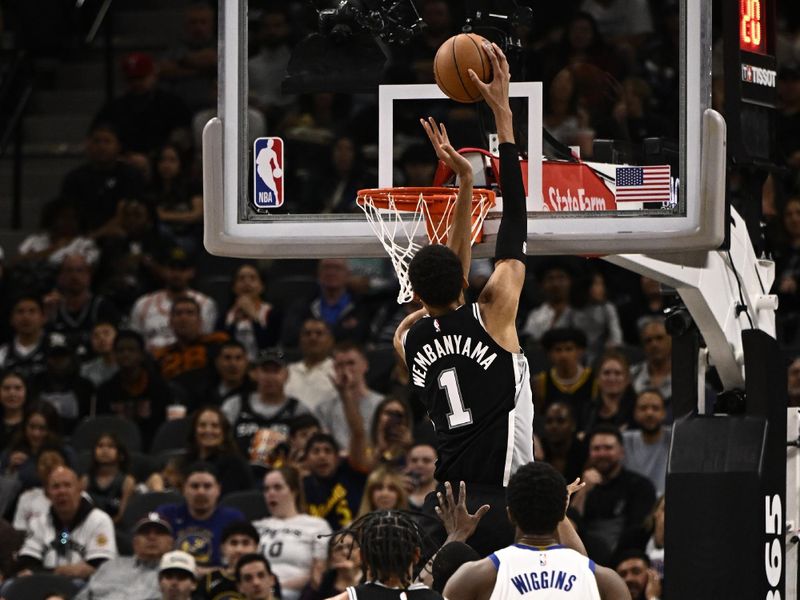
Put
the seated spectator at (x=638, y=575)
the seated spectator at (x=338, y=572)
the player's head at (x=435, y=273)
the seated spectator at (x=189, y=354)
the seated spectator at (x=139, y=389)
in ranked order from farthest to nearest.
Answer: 1. the seated spectator at (x=189, y=354)
2. the seated spectator at (x=139, y=389)
3. the seated spectator at (x=338, y=572)
4. the seated spectator at (x=638, y=575)
5. the player's head at (x=435, y=273)

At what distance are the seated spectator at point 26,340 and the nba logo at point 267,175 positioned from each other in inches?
238

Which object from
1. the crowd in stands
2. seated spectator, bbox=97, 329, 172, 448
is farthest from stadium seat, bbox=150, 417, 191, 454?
seated spectator, bbox=97, 329, 172, 448

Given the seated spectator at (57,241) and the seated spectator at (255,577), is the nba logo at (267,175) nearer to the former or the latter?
the seated spectator at (255,577)

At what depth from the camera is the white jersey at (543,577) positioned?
205 inches

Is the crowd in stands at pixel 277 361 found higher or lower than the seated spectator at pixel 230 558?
higher

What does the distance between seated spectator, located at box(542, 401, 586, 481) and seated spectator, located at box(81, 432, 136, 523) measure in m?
2.57

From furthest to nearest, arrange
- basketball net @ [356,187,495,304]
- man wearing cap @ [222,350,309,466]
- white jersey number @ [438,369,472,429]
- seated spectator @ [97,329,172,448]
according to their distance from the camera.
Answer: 1. seated spectator @ [97,329,172,448]
2. man wearing cap @ [222,350,309,466]
3. basketball net @ [356,187,495,304]
4. white jersey number @ [438,369,472,429]

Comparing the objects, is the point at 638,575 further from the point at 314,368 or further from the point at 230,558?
the point at 314,368

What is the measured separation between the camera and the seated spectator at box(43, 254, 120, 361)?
41.6ft

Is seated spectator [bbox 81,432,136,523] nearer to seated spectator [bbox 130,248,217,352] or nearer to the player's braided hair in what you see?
seated spectator [bbox 130,248,217,352]

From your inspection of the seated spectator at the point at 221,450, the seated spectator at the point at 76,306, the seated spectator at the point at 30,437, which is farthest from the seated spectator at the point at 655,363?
the seated spectator at the point at 76,306

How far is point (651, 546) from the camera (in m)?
9.45

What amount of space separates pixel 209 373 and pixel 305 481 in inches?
77.1

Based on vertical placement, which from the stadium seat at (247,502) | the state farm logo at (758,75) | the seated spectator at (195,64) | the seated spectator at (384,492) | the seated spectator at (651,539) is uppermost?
the seated spectator at (195,64)
